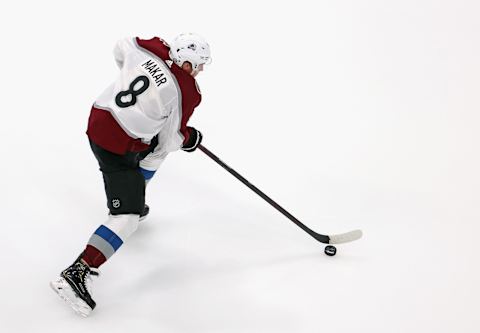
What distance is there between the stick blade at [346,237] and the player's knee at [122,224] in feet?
3.47

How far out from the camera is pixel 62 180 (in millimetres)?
3805

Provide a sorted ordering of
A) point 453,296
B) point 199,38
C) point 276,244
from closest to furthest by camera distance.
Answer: point 199,38
point 453,296
point 276,244

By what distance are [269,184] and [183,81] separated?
127cm

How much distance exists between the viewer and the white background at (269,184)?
3023 millimetres

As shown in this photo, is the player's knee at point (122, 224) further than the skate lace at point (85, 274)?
Yes

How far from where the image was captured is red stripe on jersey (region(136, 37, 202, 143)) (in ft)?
9.55

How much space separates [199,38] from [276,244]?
1.16 metres

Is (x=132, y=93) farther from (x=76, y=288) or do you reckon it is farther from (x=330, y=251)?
(x=330, y=251)

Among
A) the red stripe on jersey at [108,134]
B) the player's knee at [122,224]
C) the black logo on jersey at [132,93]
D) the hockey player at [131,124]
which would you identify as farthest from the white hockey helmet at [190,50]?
the player's knee at [122,224]

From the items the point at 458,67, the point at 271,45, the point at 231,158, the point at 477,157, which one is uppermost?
the point at 458,67

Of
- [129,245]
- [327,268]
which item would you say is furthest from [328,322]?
[129,245]

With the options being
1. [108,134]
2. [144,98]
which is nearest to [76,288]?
[108,134]

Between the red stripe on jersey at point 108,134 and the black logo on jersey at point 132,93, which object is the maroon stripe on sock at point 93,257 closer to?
the red stripe on jersey at point 108,134

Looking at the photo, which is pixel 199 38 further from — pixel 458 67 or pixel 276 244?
pixel 458 67
